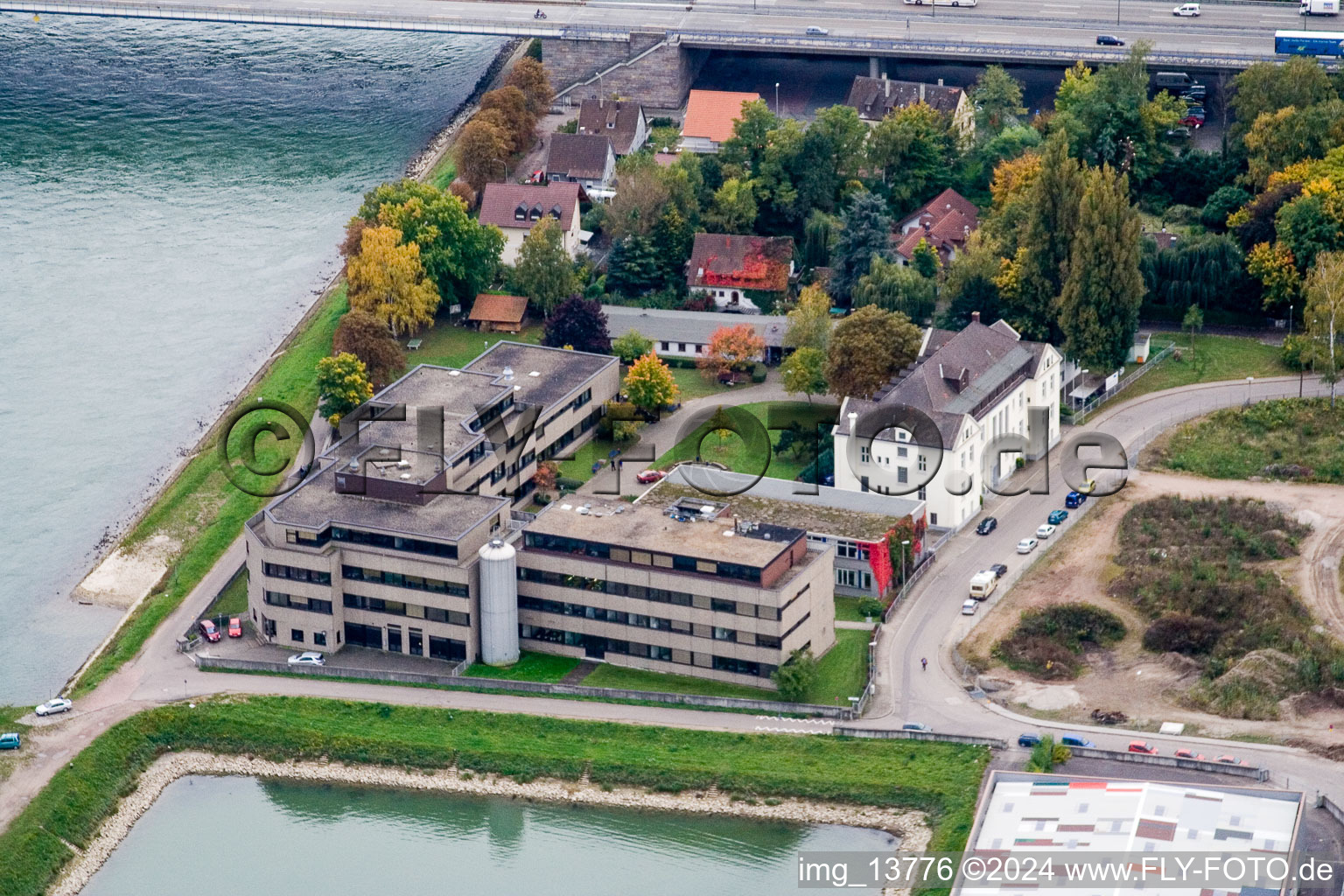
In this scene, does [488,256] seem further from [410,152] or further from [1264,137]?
[1264,137]

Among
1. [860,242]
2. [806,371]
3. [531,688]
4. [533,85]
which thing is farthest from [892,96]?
[531,688]

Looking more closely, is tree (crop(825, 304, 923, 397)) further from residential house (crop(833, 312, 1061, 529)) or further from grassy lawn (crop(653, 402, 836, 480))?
grassy lawn (crop(653, 402, 836, 480))

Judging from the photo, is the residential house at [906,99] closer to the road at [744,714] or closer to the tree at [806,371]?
the tree at [806,371]

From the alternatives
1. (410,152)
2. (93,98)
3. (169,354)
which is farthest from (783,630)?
(93,98)

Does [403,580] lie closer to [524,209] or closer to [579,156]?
[524,209]

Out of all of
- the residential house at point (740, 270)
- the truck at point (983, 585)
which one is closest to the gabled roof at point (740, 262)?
the residential house at point (740, 270)
